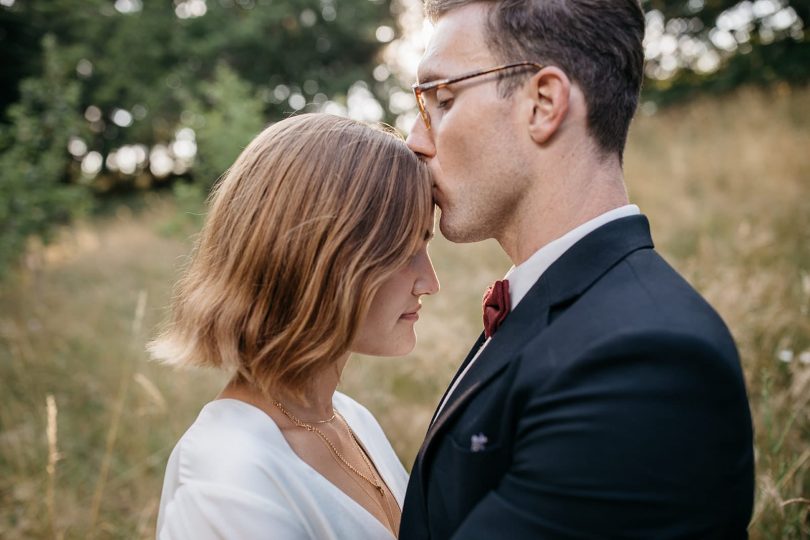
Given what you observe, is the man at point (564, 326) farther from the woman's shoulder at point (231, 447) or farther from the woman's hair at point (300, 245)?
the woman's shoulder at point (231, 447)

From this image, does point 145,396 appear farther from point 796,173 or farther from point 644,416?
point 796,173

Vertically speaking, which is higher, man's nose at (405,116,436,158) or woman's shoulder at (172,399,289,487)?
man's nose at (405,116,436,158)

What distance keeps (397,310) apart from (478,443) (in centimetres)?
81

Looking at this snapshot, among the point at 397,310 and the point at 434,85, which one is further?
the point at 397,310

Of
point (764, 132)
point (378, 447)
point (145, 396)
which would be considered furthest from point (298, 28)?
point (378, 447)

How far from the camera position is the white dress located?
64.8 inches

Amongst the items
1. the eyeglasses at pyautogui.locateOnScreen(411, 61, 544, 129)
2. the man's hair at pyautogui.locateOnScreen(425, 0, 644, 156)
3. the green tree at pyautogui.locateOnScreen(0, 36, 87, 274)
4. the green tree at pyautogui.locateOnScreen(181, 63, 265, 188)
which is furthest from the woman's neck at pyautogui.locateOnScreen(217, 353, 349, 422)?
the green tree at pyautogui.locateOnScreen(0, 36, 87, 274)

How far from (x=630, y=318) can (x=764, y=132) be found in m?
9.06

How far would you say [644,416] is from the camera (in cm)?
117

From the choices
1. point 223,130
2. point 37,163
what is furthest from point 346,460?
point 37,163

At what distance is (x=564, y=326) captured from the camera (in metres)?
1.40

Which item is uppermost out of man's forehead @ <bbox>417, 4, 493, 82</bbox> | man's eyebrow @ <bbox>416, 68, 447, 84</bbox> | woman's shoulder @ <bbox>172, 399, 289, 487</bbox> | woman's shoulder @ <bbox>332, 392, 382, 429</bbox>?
man's forehead @ <bbox>417, 4, 493, 82</bbox>

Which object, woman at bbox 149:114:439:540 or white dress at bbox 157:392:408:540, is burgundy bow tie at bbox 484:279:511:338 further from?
white dress at bbox 157:392:408:540

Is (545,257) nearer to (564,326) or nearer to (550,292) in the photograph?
(550,292)
